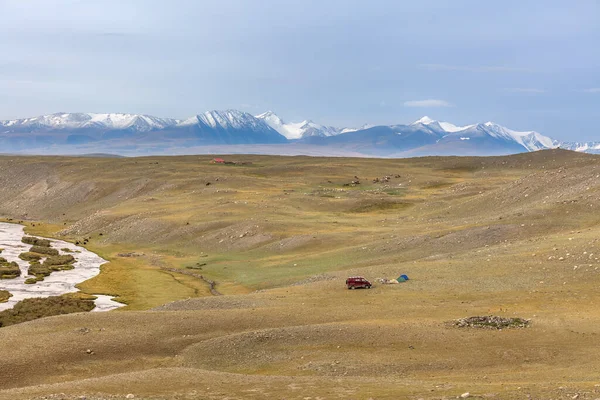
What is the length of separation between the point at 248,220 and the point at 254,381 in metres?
75.9

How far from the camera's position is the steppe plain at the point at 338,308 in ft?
104

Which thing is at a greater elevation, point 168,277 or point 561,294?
point 561,294

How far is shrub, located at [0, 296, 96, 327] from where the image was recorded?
55069 millimetres

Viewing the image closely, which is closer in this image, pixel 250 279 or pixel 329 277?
pixel 329 277

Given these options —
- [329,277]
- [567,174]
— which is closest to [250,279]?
[329,277]

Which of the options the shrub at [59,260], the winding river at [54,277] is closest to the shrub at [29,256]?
the winding river at [54,277]

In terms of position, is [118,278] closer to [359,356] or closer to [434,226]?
[434,226]

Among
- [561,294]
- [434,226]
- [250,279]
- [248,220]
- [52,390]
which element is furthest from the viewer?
[248,220]

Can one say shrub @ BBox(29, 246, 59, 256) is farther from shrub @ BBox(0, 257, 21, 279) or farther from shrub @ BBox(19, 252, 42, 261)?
shrub @ BBox(0, 257, 21, 279)

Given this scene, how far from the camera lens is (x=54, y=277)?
82.9 metres

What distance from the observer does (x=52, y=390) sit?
30422 millimetres

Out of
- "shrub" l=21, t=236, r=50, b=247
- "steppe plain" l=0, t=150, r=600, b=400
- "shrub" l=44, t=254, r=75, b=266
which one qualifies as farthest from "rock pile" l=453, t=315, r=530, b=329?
"shrub" l=21, t=236, r=50, b=247

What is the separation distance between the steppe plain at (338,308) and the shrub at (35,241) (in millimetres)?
8442

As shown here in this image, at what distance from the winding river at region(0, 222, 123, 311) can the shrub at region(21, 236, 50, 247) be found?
107cm
